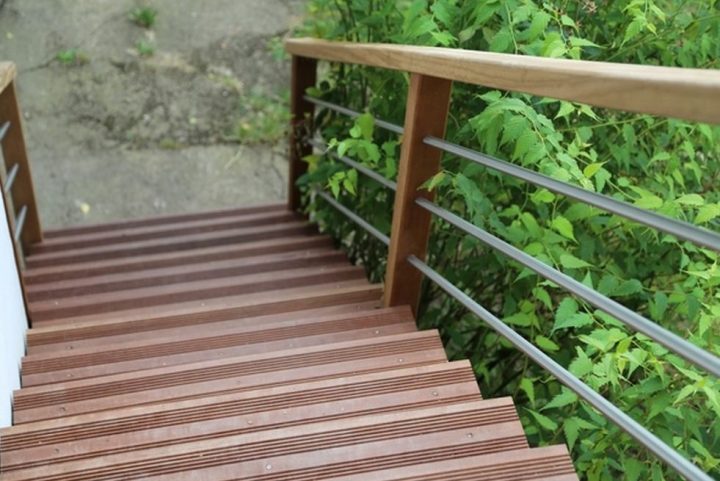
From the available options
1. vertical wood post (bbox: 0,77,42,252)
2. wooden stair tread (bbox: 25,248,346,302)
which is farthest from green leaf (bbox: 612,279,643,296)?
vertical wood post (bbox: 0,77,42,252)

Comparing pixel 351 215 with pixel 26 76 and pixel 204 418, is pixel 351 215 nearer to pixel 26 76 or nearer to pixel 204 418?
pixel 204 418

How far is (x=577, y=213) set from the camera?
1.67m

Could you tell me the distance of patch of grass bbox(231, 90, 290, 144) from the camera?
5.04 metres

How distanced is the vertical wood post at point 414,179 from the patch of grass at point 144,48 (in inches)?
155

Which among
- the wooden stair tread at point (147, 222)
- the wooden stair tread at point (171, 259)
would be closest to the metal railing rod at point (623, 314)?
the wooden stair tread at point (171, 259)

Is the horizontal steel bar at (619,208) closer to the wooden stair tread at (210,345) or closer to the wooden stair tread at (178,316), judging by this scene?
the wooden stair tread at (210,345)

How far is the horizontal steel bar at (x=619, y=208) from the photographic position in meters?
0.86

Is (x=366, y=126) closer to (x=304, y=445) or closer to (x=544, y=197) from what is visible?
(x=544, y=197)

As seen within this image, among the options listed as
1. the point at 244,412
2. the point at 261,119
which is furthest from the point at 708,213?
the point at 261,119

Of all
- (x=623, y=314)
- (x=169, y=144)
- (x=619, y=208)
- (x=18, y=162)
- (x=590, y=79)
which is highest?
(x=590, y=79)

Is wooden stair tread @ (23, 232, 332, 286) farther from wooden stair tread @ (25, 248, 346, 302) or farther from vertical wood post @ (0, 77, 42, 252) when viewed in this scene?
vertical wood post @ (0, 77, 42, 252)

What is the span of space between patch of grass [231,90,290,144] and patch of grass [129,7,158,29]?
93cm

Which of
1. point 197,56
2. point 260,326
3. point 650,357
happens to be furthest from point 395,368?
point 197,56

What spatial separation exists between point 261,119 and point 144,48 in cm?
104
